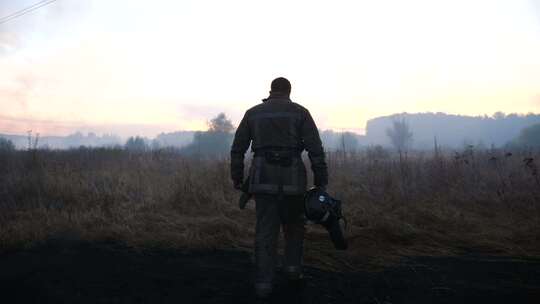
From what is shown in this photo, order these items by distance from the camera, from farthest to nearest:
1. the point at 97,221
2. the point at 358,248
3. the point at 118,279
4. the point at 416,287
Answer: the point at 97,221, the point at 358,248, the point at 118,279, the point at 416,287

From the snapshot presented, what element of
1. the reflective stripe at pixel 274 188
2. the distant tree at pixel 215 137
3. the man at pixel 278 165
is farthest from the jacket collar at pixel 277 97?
the distant tree at pixel 215 137

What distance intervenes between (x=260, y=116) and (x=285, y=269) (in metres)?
1.66

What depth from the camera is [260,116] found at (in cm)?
396

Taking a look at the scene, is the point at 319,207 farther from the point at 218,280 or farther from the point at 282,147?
the point at 218,280

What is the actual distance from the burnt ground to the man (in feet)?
1.48

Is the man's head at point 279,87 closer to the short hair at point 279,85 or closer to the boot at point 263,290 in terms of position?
the short hair at point 279,85

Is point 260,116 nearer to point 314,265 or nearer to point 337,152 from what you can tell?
point 314,265

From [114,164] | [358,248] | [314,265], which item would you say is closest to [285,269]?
[314,265]

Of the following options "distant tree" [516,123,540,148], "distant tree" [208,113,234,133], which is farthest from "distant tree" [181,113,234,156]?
"distant tree" [516,123,540,148]

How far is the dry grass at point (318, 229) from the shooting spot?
5512 millimetres

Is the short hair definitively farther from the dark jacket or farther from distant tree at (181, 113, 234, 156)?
distant tree at (181, 113, 234, 156)

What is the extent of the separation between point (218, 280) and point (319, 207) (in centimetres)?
133

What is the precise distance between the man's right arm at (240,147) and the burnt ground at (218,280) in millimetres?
1130

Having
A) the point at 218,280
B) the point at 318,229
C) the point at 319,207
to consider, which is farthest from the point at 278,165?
the point at 318,229
